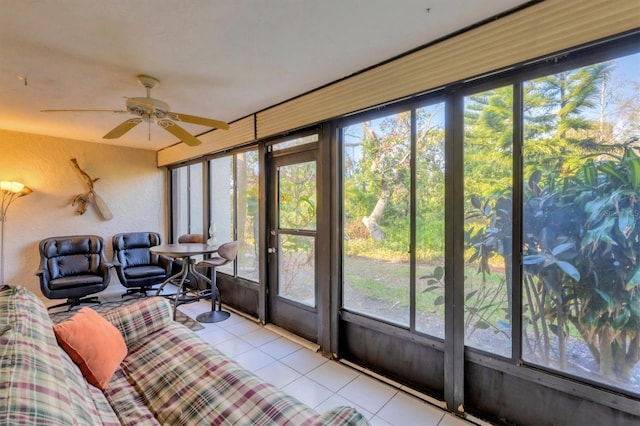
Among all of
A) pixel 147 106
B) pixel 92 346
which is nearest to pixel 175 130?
pixel 147 106

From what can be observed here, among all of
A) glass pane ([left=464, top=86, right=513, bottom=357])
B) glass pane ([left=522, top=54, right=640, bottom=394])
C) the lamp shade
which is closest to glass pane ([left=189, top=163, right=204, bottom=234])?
the lamp shade

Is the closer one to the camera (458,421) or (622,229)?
(622,229)

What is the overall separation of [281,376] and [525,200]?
2245 millimetres

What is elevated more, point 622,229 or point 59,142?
point 59,142

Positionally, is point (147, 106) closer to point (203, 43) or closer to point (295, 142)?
point (203, 43)

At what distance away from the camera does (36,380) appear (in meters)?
0.92

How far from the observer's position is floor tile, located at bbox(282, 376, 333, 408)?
213 cm

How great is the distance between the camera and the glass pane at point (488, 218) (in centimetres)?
188

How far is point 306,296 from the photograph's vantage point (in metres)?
3.20

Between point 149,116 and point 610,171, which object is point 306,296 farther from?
point 610,171

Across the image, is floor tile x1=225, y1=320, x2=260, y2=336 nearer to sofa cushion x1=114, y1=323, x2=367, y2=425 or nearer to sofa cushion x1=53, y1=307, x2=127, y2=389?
sofa cushion x1=114, y1=323, x2=367, y2=425

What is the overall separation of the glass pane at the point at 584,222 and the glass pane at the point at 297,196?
1.89 meters

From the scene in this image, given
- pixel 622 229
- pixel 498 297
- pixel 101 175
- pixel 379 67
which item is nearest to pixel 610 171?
pixel 622 229

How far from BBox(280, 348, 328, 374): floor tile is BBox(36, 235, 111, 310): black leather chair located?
304 cm
